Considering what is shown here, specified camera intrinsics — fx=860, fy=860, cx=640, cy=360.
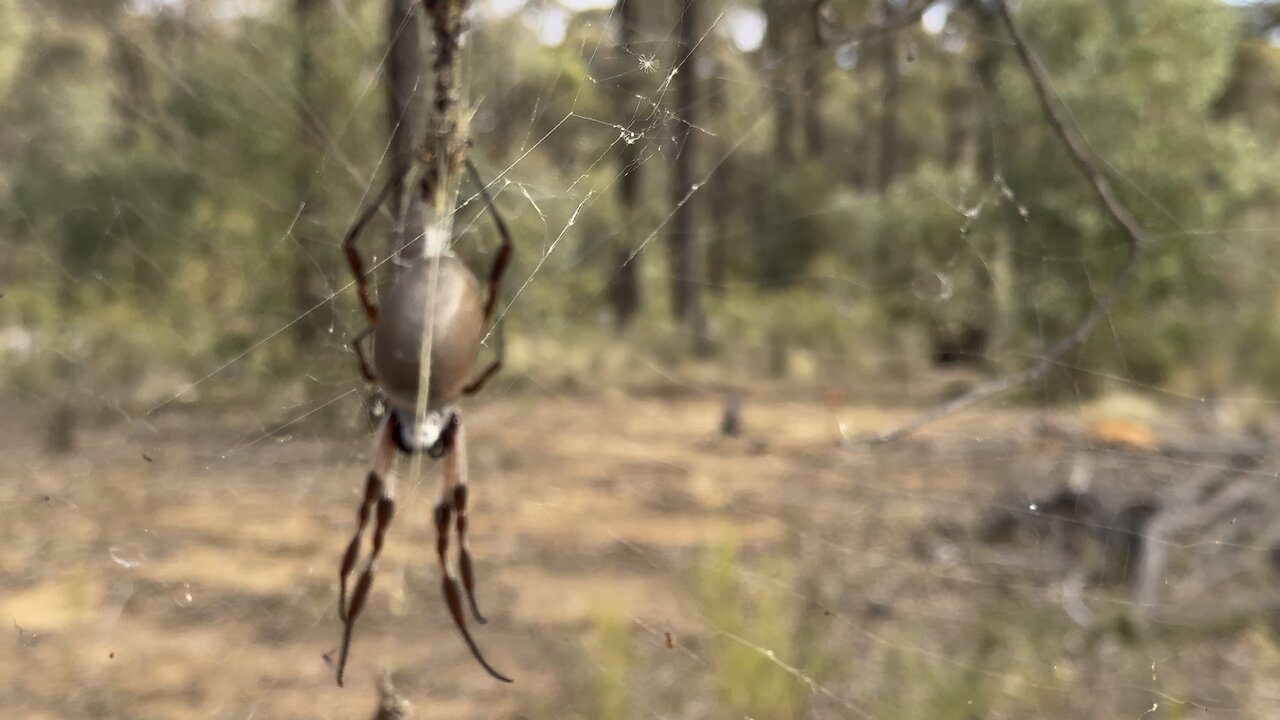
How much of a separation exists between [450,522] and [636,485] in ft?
18.1

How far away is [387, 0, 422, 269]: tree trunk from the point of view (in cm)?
119

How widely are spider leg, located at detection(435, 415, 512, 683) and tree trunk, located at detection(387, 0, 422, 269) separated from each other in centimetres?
29

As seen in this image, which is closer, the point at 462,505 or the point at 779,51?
the point at 462,505

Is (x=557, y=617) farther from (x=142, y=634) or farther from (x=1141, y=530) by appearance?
(x=1141, y=530)

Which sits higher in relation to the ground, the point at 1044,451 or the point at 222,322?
the point at 222,322

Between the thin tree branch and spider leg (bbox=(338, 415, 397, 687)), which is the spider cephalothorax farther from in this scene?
the thin tree branch

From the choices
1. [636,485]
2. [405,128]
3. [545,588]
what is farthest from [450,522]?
[636,485]

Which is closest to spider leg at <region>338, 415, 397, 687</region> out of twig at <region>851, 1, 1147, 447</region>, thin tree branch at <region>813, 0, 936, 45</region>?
twig at <region>851, 1, 1147, 447</region>

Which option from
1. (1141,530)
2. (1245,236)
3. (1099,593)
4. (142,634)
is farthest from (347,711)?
(1245,236)

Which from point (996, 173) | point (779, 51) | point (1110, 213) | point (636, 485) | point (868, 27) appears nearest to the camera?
point (1110, 213)

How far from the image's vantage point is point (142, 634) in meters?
3.85

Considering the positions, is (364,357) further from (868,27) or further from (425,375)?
(868,27)

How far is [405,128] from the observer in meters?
1.61

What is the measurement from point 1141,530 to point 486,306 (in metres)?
4.39
